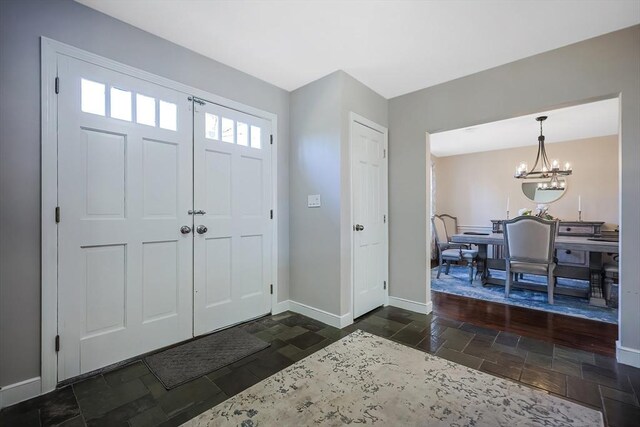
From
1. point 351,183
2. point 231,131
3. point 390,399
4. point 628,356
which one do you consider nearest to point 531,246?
point 628,356

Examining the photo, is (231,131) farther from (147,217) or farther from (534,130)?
(534,130)

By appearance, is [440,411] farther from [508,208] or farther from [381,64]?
[508,208]

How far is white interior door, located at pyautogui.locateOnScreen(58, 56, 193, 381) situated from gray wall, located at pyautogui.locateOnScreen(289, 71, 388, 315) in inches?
43.4

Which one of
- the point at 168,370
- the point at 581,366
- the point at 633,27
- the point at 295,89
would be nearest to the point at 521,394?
the point at 581,366

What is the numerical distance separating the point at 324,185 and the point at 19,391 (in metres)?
2.47

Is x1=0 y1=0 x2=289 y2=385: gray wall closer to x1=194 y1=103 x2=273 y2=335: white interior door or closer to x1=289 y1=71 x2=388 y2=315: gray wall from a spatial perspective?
x1=194 y1=103 x2=273 y2=335: white interior door

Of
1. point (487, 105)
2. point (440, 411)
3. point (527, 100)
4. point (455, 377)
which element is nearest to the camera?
point (440, 411)

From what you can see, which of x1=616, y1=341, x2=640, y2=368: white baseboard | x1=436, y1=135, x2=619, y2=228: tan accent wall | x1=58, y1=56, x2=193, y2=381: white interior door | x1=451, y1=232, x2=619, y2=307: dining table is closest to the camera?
x1=58, y1=56, x2=193, y2=381: white interior door

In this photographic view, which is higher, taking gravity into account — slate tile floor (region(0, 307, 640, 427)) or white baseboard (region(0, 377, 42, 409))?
white baseboard (region(0, 377, 42, 409))

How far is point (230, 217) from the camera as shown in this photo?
8.55 ft

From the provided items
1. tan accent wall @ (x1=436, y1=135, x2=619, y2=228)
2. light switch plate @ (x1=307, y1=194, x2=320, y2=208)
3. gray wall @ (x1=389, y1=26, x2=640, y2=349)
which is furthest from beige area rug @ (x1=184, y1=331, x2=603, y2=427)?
tan accent wall @ (x1=436, y1=135, x2=619, y2=228)

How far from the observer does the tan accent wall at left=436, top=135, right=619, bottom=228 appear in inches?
199

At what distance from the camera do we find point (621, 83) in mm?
2049

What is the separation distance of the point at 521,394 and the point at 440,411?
0.56 metres
